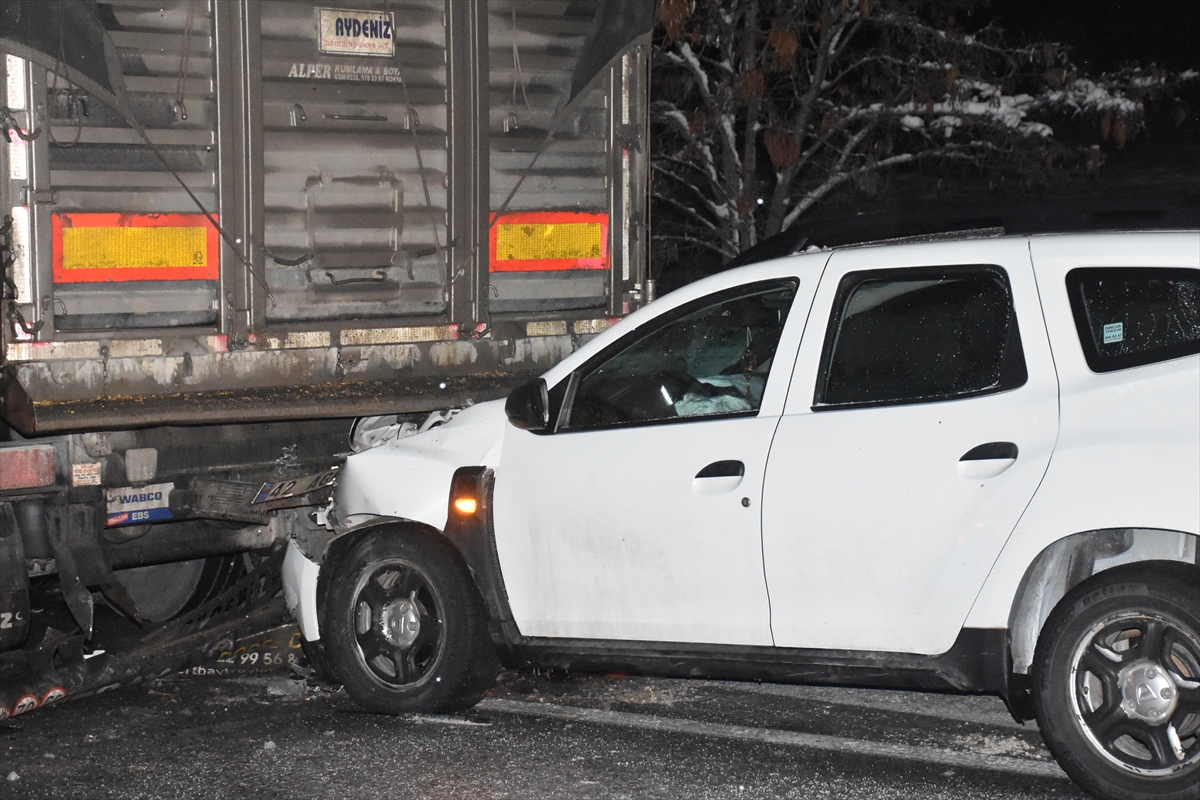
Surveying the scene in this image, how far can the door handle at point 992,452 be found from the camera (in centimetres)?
453

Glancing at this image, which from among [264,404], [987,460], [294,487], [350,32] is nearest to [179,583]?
[294,487]

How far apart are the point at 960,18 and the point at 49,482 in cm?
1560

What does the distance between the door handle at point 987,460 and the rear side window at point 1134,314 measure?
1.19 ft

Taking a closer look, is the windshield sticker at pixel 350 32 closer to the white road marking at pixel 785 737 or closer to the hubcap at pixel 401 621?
the hubcap at pixel 401 621

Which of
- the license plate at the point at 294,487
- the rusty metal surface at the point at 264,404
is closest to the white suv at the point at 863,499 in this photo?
the license plate at the point at 294,487

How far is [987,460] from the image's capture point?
180 inches

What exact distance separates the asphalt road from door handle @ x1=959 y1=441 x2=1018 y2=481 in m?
1.07

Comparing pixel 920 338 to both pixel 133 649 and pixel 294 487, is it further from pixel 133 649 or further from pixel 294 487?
pixel 133 649

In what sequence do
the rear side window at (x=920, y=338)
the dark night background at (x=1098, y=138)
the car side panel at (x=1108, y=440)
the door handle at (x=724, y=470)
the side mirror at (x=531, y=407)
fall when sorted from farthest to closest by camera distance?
the dark night background at (x=1098, y=138)
the side mirror at (x=531, y=407)
the door handle at (x=724, y=470)
the rear side window at (x=920, y=338)
the car side panel at (x=1108, y=440)

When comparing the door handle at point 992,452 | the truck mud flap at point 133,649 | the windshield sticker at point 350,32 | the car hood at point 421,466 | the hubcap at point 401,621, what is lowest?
the truck mud flap at point 133,649

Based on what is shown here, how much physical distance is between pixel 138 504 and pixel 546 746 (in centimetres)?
226

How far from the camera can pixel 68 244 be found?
601cm

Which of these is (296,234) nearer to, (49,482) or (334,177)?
(334,177)

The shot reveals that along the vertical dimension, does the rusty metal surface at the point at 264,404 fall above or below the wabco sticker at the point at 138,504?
above
